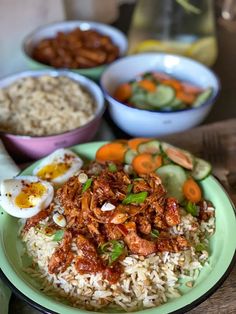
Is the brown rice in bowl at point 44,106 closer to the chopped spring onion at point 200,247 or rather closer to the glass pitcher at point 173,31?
the glass pitcher at point 173,31

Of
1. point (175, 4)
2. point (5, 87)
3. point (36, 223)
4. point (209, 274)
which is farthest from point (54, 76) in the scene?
point (209, 274)

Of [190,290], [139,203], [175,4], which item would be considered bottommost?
[190,290]

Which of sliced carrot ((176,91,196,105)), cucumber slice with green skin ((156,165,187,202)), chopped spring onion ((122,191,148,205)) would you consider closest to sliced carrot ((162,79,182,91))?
sliced carrot ((176,91,196,105))

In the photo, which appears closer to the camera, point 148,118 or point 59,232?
point 59,232

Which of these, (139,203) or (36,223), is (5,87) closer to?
(36,223)

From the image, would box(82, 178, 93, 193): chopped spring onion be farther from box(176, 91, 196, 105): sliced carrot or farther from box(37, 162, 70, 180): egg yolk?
box(176, 91, 196, 105): sliced carrot

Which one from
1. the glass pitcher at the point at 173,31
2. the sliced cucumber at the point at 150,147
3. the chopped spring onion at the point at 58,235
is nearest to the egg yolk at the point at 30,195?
the chopped spring onion at the point at 58,235

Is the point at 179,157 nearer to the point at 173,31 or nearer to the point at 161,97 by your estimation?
the point at 161,97

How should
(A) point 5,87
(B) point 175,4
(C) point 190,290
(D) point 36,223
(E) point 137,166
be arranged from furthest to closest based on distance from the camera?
(B) point 175,4 → (A) point 5,87 → (E) point 137,166 → (D) point 36,223 → (C) point 190,290
